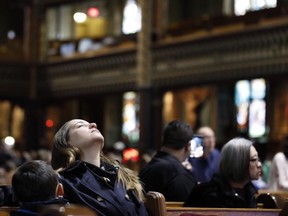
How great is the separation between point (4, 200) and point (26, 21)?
2075 centimetres

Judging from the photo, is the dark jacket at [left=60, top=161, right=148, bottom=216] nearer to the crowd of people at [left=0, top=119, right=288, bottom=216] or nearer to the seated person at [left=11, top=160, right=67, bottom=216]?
the crowd of people at [left=0, top=119, right=288, bottom=216]

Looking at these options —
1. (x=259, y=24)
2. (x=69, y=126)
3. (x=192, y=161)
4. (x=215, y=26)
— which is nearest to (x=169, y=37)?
(x=215, y=26)

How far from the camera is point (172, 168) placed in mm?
6516

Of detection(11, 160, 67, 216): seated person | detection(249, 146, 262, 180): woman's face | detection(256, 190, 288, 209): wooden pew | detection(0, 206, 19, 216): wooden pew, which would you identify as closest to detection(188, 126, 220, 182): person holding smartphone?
detection(256, 190, 288, 209): wooden pew

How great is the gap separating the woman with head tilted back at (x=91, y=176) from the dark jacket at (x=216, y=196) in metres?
0.79

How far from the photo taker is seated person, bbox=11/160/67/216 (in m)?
3.85

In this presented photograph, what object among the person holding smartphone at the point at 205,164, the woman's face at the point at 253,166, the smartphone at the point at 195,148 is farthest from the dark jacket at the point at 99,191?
the person holding smartphone at the point at 205,164

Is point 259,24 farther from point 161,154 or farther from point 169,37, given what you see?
point 161,154

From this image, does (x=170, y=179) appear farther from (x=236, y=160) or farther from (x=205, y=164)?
(x=205, y=164)

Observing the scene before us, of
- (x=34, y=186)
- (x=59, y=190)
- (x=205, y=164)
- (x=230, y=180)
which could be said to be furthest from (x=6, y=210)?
(x=205, y=164)

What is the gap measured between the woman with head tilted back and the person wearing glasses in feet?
2.63

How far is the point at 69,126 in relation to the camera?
4.96 meters

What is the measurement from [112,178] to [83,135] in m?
0.30

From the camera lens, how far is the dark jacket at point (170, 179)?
6.47 meters
